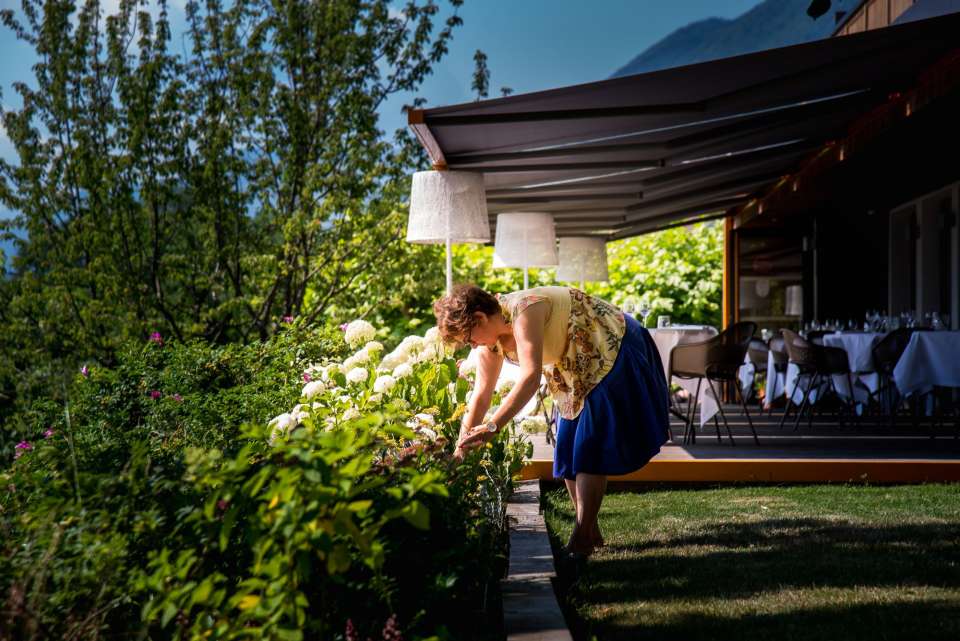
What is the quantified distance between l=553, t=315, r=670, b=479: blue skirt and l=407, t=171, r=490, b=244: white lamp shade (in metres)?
2.37

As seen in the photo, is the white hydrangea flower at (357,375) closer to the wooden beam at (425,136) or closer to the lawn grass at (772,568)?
the lawn grass at (772,568)

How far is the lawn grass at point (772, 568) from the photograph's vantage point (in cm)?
284

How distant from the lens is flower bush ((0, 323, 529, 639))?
1673 millimetres

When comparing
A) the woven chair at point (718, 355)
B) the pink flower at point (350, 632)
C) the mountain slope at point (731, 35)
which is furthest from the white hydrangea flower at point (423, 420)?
the mountain slope at point (731, 35)

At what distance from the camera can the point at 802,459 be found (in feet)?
19.4

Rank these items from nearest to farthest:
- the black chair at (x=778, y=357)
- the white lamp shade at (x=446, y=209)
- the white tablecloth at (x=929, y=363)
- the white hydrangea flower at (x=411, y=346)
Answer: the white hydrangea flower at (x=411, y=346) → the white lamp shade at (x=446, y=209) → the white tablecloth at (x=929, y=363) → the black chair at (x=778, y=357)

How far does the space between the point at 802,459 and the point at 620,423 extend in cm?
278

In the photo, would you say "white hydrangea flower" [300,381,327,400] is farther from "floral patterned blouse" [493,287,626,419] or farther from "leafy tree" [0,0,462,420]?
"leafy tree" [0,0,462,420]

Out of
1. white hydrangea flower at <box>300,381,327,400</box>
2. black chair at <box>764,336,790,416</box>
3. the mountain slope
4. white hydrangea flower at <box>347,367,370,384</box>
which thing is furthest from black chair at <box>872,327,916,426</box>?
the mountain slope

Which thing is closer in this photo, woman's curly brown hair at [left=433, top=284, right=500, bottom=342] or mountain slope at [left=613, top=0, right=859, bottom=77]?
woman's curly brown hair at [left=433, top=284, right=500, bottom=342]

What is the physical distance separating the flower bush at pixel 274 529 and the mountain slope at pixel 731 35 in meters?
106

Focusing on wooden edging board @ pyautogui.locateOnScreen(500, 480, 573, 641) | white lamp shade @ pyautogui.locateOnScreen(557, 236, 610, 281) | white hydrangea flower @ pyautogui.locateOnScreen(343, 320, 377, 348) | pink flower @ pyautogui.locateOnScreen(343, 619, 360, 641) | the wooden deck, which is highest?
white lamp shade @ pyautogui.locateOnScreen(557, 236, 610, 281)

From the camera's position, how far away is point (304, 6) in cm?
1084

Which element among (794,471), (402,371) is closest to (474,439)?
(402,371)
